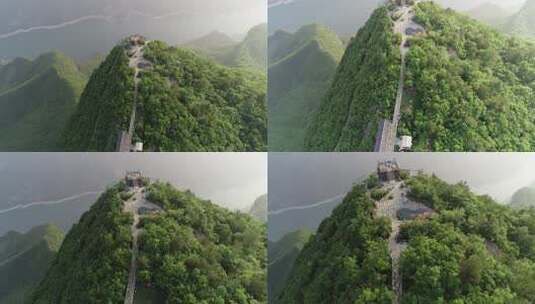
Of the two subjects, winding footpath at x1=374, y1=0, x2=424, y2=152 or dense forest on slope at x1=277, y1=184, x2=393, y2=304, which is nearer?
dense forest on slope at x1=277, y1=184, x2=393, y2=304

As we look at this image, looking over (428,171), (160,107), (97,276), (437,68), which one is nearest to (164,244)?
(97,276)

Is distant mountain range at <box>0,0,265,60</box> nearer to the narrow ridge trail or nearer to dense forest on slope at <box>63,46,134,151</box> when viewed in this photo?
dense forest on slope at <box>63,46,134,151</box>

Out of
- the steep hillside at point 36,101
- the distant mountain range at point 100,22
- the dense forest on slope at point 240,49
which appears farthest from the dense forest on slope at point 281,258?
the steep hillside at point 36,101

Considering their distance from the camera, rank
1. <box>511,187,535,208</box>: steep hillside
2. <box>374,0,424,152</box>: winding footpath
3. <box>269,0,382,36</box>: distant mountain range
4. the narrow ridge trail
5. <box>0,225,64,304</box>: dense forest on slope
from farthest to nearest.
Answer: <box>0,225,64,304</box>: dense forest on slope < <box>269,0,382,36</box>: distant mountain range < <box>374,0,424,152</box>: winding footpath < <box>511,187,535,208</box>: steep hillside < the narrow ridge trail

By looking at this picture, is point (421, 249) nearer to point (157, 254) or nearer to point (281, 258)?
point (281, 258)

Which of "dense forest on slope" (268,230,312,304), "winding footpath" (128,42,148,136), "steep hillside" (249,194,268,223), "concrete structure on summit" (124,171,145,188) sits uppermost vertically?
"winding footpath" (128,42,148,136)

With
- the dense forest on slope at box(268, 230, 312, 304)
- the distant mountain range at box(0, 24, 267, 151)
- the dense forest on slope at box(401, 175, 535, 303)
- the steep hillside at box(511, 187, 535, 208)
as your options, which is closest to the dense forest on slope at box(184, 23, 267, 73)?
the distant mountain range at box(0, 24, 267, 151)

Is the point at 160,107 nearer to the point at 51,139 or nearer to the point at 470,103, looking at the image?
the point at 51,139
